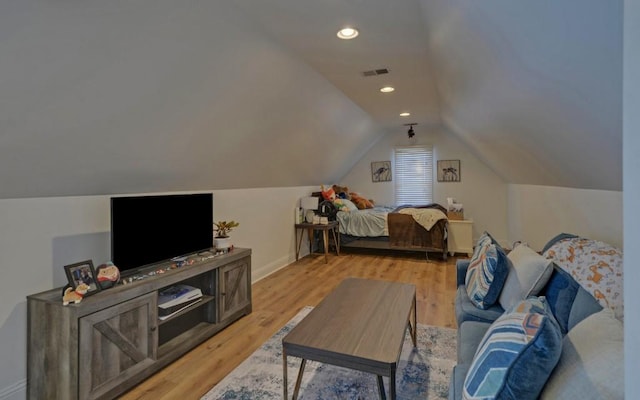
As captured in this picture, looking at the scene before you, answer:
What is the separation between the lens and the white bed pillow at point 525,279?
1752mm

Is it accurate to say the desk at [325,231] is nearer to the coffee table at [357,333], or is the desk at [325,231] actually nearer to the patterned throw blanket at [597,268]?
the coffee table at [357,333]

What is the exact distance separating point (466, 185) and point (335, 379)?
5.03 metres

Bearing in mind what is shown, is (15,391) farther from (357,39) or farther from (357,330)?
(357,39)

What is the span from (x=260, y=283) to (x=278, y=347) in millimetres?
1617

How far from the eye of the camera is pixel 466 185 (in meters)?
5.99

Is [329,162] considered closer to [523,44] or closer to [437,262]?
[437,262]

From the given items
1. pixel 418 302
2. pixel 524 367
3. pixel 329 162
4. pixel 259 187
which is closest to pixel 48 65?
pixel 524 367

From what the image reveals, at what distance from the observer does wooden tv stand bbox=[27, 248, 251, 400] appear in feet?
5.55

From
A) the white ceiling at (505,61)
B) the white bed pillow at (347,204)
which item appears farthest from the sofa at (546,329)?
the white bed pillow at (347,204)

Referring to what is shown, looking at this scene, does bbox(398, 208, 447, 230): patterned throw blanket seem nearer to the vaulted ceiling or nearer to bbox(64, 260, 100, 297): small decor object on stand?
the vaulted ceiling

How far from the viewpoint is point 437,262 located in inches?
191

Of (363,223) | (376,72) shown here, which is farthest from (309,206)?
(376,72)

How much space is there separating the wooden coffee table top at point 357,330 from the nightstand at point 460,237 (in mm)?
3089

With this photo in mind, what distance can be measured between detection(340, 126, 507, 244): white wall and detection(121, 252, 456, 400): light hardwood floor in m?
1.39
